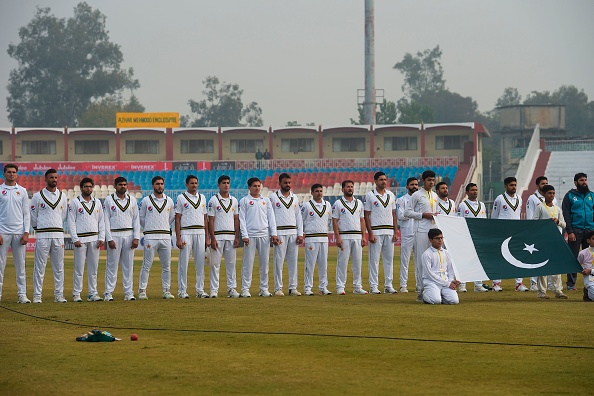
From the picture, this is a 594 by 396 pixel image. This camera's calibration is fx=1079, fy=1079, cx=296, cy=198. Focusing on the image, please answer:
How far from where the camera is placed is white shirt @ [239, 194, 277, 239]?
21.6 meters

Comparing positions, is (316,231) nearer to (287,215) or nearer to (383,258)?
(287,215)

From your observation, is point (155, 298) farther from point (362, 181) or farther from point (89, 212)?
point (362, 181)

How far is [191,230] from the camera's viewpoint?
2128cm

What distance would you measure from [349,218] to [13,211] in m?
6.67

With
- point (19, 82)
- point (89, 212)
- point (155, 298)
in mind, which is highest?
point (19, 82)

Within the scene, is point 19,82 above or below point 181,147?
above

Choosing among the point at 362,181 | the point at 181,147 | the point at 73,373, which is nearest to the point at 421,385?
the point at 73,373

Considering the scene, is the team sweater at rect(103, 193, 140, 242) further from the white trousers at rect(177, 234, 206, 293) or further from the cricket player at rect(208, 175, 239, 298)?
the cricket player at rect(208, 175, 239, 298)

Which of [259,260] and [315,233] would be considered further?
[315,233]

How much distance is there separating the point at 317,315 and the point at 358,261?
5298 mm

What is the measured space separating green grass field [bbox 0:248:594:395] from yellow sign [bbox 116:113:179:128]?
57.9m

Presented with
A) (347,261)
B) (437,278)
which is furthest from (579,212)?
(347,261)

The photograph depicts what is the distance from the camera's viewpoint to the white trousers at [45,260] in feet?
66.5

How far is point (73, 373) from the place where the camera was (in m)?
11.4
